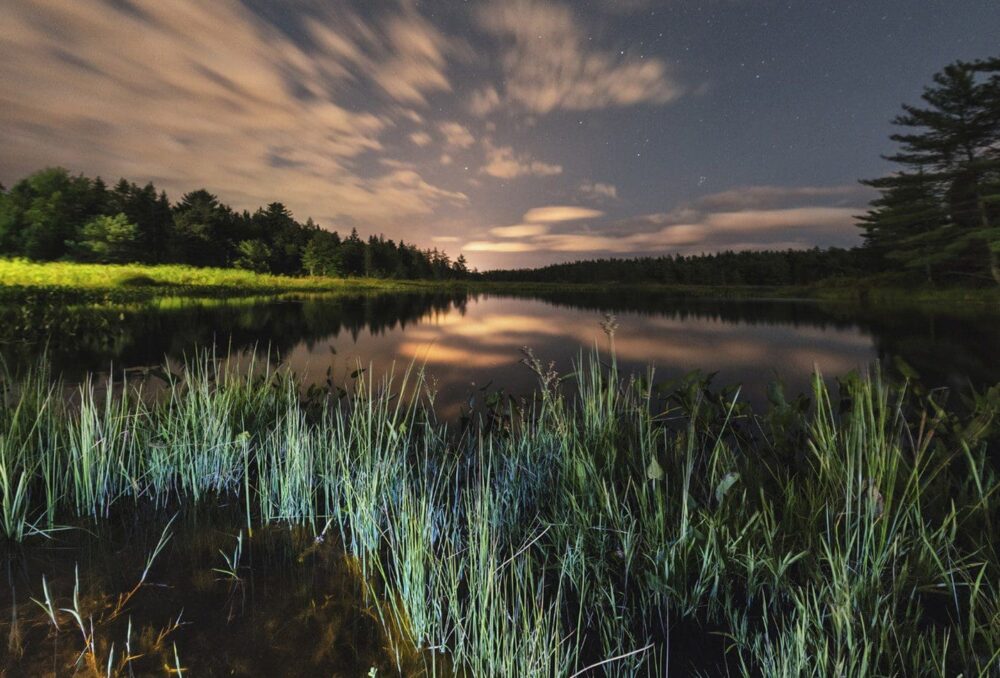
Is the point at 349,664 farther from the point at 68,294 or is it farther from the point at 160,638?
the point at 68,294

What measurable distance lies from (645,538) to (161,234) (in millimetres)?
87407

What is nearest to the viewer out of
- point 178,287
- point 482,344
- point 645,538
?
point 645,538

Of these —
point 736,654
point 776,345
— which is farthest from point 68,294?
point 776,345

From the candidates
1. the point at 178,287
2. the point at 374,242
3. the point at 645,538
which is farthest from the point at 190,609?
the point at 374,242

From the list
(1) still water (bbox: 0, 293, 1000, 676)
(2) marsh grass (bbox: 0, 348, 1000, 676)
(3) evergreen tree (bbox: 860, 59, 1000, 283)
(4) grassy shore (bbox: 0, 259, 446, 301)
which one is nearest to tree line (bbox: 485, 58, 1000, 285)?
(3) evergreen tree (bbox: 860, 59, 1000, 283)

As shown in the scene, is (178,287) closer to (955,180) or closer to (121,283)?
(121,283)

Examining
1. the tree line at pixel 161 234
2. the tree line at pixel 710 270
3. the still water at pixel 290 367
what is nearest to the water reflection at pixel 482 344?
the still water at pixel 290 367

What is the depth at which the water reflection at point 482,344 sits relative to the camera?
10.3 m

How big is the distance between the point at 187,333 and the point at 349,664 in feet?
54.0

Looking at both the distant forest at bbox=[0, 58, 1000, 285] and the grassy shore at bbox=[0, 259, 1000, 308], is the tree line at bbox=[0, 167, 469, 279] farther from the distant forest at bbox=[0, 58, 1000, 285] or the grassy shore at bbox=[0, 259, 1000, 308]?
the grassy shore at bbox=[0, 259, 1000, 308]

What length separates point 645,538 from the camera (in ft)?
9.31

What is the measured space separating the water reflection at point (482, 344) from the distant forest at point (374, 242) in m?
16.7

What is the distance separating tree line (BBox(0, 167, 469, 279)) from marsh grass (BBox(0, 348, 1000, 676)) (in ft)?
192

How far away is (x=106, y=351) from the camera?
11266mm
